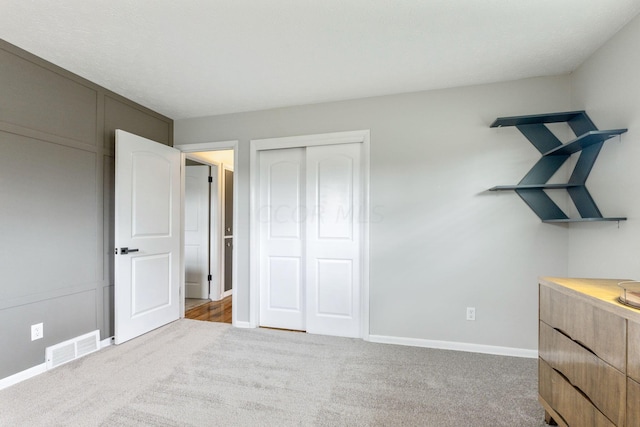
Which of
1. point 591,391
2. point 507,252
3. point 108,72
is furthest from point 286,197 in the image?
point 591,391

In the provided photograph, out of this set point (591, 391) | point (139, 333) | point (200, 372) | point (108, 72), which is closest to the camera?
point (591, 391)

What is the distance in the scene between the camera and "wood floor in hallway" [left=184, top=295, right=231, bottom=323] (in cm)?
353

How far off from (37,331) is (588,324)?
345 cm

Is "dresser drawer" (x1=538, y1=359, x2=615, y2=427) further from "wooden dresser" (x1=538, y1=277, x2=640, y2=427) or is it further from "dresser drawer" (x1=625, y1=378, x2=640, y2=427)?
"dresser drawer" (x1=625, y1=378, x2=640, y2=427)

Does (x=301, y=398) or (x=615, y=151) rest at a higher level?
(x=615, y=151)

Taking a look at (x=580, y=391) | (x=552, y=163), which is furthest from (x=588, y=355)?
(x=552, y=163)

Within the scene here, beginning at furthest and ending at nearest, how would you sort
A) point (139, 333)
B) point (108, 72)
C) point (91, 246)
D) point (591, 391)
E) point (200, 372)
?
point (139, 333)
point (91, 246)
point (108, 72)
point (200, 372)
point (591, 391)

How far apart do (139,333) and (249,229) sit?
1472mm

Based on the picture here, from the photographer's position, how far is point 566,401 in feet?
4.56

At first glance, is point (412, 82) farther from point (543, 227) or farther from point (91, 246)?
point (91, 246)

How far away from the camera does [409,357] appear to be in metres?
2.48

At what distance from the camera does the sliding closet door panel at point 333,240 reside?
9.64 feet

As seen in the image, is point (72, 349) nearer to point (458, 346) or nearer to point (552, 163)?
point (458, 346)

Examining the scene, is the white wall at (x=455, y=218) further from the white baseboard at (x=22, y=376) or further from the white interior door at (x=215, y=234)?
the white baseboard at (x=22, y=376)
